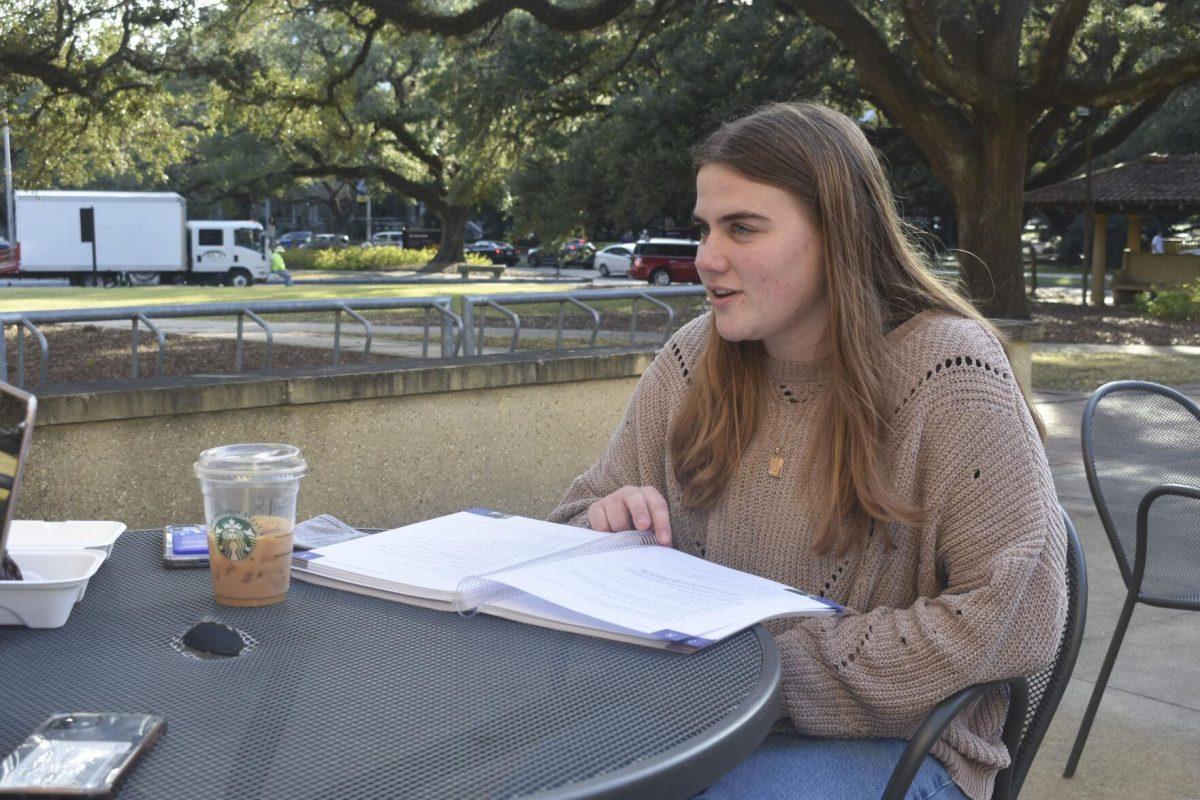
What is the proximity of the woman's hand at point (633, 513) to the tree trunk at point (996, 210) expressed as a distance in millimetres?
15511

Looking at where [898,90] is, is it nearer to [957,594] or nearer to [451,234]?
[957,594]

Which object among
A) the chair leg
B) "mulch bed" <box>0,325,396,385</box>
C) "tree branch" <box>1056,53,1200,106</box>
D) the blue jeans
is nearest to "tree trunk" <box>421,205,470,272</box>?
"tree branch" <box>1056,53,1200,106</box>

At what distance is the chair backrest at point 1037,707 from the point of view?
2139mm

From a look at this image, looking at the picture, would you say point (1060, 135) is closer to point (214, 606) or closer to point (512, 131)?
point (512, 131)

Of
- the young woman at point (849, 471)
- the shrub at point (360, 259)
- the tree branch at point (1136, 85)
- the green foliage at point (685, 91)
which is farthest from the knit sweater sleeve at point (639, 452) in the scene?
the shrub at point (360, 259)

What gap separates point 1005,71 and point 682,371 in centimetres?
1696

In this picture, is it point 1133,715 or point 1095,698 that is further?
point 1133,715

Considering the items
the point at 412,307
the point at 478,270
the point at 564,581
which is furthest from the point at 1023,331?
the point at 478,270

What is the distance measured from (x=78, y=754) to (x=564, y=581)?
0.80 meters

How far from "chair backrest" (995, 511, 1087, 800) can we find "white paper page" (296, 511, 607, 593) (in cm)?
79

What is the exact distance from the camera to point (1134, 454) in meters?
3.45

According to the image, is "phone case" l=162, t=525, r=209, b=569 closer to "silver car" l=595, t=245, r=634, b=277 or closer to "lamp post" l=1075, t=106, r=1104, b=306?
"lamp post" l=1075, t=106, r=1104, b=306

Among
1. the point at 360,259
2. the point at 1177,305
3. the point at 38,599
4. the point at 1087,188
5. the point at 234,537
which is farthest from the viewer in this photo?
the point at 360,259

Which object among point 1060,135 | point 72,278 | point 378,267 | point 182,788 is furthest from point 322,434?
point 378,267
